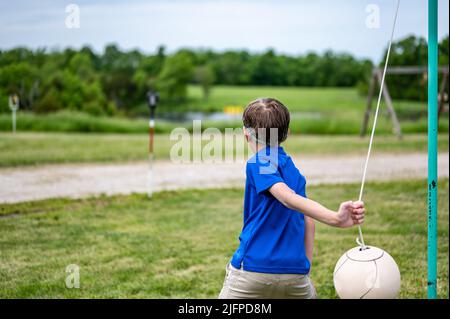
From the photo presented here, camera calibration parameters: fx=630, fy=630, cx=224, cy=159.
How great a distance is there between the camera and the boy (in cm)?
252

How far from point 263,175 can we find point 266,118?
0.23 meters

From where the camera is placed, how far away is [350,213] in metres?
2.25

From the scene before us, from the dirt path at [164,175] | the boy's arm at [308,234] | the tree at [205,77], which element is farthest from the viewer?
the tree at [205,77]

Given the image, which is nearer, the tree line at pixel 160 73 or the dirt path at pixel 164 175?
the dirt path at pixel 164 175

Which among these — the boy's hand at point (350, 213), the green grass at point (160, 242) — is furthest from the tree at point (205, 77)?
the boy's hand at point (350, 213)

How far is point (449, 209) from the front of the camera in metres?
7.58

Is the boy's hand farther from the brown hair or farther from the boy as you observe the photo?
the brown hair

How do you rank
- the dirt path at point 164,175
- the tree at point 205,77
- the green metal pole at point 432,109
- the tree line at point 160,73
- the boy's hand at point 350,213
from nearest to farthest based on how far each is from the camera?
the boy's hand at point 350,213 → the green metal pole at point 432,109 → the dirt path at point 164,175 → the tree line at point 160,73 → the tree at point 205,77

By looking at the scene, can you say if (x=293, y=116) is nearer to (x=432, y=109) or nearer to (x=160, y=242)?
(x=160, y=242)

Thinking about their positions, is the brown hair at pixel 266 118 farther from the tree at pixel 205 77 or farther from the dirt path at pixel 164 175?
the tree at pixel 205 77

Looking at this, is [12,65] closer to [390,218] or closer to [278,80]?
[390,218]

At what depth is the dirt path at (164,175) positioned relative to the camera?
869cm
